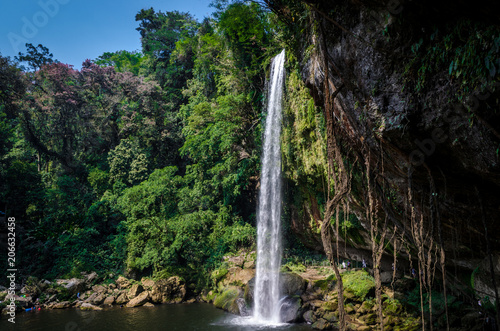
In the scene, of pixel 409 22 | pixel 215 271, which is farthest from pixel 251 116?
pixel 409 22

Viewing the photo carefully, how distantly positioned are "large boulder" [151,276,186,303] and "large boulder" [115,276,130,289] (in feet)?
5.88

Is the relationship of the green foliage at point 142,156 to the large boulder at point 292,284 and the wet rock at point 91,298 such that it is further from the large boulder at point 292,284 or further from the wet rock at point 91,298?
the large boulder at point 292,284

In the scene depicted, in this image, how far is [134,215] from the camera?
15.8 meters

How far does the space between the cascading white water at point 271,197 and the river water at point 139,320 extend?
1.69 metres

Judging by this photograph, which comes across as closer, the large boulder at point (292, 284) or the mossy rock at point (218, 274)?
the large boulder at point (292, 284)

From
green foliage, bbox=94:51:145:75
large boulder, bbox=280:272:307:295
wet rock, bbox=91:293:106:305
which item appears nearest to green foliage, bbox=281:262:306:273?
large boulder, bbox=280:272:307:295

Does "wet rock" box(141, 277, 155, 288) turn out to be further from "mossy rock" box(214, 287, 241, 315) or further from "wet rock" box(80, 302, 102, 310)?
"mossy rock" box(214, 287, 241, 315)

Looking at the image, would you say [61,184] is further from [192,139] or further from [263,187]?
[263,187]

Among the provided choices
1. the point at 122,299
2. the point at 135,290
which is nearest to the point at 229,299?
the point at 135,290

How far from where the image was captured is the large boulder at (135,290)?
1323 centimetres

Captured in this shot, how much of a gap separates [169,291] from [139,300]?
50.4 inches

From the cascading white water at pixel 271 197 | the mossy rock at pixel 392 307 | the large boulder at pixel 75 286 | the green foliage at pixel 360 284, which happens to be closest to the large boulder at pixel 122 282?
the large boulder at pixel 75 286

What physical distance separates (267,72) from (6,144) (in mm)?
15371

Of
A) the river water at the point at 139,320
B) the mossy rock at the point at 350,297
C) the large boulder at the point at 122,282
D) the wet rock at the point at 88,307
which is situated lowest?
the wet rock at the point at 88,307
